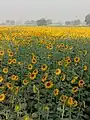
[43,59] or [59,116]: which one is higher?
[43,59]

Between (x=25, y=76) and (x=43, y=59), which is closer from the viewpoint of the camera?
(x=25, y=76)

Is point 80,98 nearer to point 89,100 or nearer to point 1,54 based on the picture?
point 89,100

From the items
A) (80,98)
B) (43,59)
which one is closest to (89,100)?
(80,98)

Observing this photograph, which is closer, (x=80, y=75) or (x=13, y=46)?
(x=80, y=75)

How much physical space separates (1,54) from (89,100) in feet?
4.85

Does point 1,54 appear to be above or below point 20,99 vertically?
above

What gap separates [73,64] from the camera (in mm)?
5047

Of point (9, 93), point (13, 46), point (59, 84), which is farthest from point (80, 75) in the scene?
point (13, 46)

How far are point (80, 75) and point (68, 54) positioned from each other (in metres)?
0.88

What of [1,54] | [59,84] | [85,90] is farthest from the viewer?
[1,54]

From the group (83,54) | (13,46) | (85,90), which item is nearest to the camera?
(85,90)

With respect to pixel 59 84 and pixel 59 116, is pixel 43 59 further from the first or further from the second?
pixel 59 116

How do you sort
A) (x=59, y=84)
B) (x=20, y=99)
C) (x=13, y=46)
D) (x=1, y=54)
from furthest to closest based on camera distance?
1. (x=13, y=46)
2. (x=1, y=54)
3. (x=59, y=84)
4. (x=20, y=99)

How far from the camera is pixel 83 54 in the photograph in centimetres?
531
